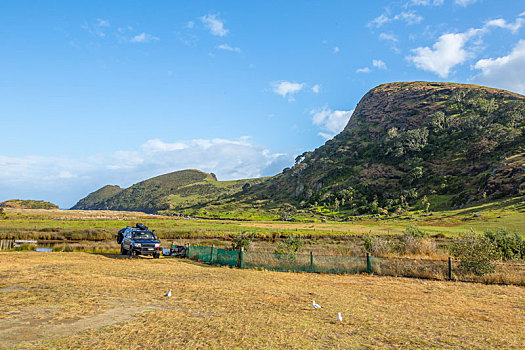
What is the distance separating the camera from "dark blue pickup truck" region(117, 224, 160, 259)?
26.8 m

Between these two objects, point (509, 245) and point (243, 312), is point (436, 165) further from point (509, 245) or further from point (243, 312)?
point (243, 312)

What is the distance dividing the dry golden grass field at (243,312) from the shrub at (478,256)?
1.71m

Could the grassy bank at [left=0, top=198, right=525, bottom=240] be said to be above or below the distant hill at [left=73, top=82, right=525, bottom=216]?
below

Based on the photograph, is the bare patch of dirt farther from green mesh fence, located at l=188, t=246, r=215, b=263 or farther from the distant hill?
the distant hill

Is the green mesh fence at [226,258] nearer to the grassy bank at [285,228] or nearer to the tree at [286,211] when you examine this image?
the grassy bank at [285,228]

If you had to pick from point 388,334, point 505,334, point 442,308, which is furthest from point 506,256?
point 388,334

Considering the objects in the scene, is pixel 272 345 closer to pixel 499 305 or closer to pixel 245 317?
pixel 245 317

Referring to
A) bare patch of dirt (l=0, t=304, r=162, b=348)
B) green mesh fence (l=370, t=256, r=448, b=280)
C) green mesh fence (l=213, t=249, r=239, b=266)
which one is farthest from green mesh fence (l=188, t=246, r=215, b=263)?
bare patch of dirt (l=0, t=304, r=162, b=348)

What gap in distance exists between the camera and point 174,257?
29578 millimetres

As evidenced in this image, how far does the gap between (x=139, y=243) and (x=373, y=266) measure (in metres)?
17.9

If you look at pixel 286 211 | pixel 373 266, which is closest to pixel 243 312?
pixel 373 266

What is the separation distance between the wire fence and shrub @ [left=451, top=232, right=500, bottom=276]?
0.16 metres

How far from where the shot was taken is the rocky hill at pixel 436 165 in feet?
388

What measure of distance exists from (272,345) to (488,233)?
910 inches
